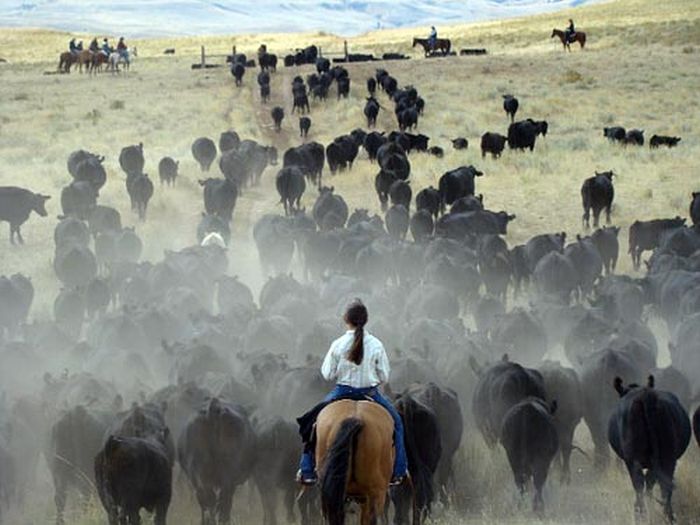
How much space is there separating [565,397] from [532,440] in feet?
5.46

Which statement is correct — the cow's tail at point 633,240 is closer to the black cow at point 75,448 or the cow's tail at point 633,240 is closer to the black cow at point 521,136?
the black cow at point 75,448

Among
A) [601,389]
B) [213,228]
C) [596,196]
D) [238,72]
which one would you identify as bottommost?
[213,228]

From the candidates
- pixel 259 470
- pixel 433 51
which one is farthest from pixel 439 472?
pixel 433 51

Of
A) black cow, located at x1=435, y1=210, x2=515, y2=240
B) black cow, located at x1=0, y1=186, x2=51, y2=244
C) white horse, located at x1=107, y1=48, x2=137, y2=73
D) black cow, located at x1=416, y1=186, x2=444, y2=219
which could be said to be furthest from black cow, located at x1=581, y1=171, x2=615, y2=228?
white horse, located at x1=107, y1=48, x2=137, y2=73

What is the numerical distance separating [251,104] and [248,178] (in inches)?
713

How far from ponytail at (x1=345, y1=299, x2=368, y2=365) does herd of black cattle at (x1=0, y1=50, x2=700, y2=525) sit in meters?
1.82

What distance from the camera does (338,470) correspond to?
314 inches

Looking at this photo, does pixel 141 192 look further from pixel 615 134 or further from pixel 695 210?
pixel 615 134

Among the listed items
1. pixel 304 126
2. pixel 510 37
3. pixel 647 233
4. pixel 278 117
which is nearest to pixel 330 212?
pixel 647 233

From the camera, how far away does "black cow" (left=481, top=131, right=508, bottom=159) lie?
3362 centimetres

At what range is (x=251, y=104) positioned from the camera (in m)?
47.9

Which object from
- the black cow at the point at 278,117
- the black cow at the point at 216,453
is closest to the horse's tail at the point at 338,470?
the black cow at the point at 216,453

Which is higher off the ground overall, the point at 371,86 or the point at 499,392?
the point at 371,86

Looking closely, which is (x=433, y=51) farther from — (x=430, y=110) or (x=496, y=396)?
(x=496, y=396)
